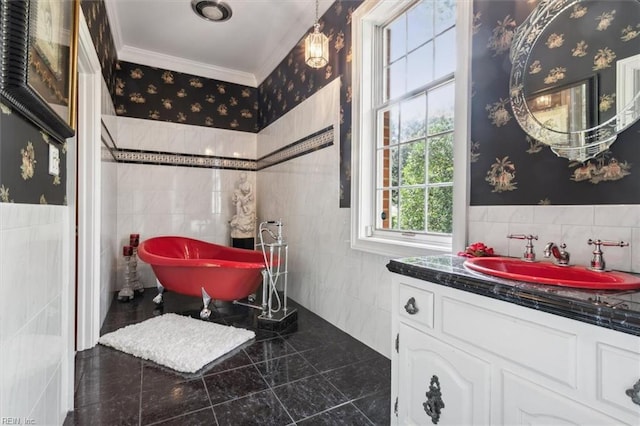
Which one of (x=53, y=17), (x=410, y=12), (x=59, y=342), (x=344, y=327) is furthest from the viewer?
(x=344, y=327)

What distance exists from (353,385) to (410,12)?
2503 millimetres

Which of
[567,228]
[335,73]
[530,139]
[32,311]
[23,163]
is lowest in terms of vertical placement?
[32,311]

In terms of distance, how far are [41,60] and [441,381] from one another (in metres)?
1.81

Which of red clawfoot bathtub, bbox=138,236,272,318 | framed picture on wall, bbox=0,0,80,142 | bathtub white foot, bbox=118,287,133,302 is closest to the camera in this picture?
framed picture on wall, bbox=0,0,80,142

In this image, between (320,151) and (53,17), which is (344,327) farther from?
(53,17)

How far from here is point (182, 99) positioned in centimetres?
426

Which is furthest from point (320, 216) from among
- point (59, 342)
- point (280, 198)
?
point (59, 342)

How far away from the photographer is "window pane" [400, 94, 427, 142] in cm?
215

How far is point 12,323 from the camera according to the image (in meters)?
0.92

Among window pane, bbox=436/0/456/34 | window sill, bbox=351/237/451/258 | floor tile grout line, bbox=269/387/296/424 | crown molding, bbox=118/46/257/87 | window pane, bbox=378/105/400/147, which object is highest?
crown molding, bbox=118/46/257/87

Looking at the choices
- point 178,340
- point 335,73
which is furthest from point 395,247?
point 178,340

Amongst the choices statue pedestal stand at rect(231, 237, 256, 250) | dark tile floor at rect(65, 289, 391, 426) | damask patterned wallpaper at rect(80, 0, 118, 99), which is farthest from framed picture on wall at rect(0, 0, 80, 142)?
statue pedestal stand at rect(231, 237, 256, 250)

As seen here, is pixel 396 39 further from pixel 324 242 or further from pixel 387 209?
pixel 324 242

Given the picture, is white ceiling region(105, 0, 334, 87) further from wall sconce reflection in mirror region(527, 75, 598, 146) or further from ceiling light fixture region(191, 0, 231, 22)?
wall sconce reflection in mirror region(527, 75, 598, 146)
